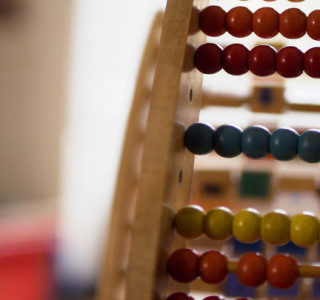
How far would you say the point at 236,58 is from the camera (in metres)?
0.68

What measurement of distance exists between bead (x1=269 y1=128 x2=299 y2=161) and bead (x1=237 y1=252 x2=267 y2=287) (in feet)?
0.40

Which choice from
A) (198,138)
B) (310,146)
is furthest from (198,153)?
(310,146)

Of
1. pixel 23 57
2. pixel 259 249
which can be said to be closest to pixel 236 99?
pixel 259 249

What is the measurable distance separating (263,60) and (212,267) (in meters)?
0.25

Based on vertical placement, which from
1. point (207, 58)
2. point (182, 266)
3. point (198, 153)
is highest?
point (207, 58)

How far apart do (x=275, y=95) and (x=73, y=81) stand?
142 cm

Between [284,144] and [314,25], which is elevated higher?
[314,25]

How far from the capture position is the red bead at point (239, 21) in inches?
26.7

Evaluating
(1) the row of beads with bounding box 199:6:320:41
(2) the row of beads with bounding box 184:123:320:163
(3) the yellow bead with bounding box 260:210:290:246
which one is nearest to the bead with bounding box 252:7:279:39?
(1) the row of beads with bounding box 199:6:320:41

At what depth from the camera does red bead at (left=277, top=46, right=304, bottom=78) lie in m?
A: 0.66

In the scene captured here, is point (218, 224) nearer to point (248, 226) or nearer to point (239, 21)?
point (248, 226)

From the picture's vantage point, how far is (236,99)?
131 centimetres

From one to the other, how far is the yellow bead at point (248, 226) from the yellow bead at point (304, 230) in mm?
39

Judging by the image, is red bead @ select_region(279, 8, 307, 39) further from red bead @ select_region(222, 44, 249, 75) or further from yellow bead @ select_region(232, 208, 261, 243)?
yellow bead @ select_region(232, 208, 261, 243)
